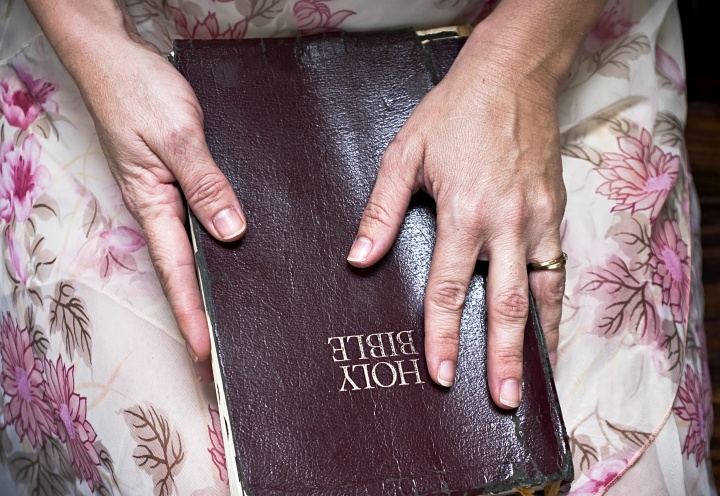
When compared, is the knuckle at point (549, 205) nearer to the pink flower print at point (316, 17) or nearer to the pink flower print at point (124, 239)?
the pink flower print at point (316, 17)

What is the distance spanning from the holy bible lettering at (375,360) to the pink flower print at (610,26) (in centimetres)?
45

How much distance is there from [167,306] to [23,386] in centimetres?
21

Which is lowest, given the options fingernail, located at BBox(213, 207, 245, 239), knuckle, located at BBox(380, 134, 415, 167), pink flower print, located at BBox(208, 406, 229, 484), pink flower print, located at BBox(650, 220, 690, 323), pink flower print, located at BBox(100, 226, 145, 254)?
pink flower print, located at BBox(650, 220, 690, 323)

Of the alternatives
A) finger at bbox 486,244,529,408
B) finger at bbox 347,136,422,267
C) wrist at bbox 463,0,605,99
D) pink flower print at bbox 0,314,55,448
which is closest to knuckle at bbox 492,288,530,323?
finger at bbox 486,244,529,408

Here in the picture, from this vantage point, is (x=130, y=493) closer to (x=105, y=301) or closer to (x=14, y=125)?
(x=105, y=301)

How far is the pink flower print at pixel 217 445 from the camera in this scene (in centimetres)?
79

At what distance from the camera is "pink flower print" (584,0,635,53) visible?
0.96 m

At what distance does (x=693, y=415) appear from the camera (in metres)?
0.86

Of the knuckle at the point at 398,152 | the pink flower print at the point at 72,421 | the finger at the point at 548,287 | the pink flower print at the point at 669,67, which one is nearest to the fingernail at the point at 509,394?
the finger at the point at 548,287

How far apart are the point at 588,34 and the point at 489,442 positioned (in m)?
0.49

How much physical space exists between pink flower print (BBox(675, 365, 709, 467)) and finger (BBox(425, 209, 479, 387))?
11.2 inches

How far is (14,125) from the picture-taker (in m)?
0.93

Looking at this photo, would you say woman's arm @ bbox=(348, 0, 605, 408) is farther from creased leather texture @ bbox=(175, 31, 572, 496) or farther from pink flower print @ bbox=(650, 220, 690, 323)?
pink flower print @ bbox=(650, 220, 690, 323)

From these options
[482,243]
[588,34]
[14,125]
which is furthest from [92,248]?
[588,34]
